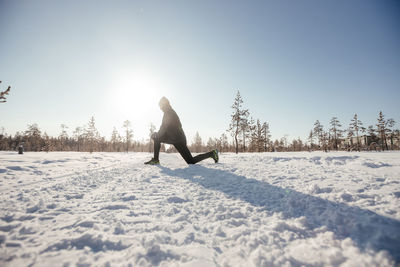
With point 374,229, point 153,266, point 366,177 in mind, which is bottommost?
point 153,266

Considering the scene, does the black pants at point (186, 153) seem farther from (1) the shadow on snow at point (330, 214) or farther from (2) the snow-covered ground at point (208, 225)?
(2) the snow-covered ground at point (208, 225)

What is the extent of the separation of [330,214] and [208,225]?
154cm

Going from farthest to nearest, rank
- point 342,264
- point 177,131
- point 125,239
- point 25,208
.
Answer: point 177,131 → point 25,208 → point 125,239 → point 342,264

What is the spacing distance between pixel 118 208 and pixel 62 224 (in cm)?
66

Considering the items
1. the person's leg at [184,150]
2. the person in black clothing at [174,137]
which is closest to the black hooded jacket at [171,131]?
the person in black clothing at [174,137]

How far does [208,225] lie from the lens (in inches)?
79.2

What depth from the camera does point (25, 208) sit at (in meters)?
2.34

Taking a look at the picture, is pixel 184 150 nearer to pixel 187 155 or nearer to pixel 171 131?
pixel 187 155

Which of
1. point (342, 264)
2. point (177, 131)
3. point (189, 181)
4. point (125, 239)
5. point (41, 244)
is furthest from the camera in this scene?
point (177, 131)

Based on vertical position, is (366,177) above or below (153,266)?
above

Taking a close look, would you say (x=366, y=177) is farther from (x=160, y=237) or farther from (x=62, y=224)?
(x=62, y=224)

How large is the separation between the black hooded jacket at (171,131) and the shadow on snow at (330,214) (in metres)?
3.27

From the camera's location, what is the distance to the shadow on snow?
1.51 m

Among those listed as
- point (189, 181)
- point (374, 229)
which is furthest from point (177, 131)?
point (374, 229)
